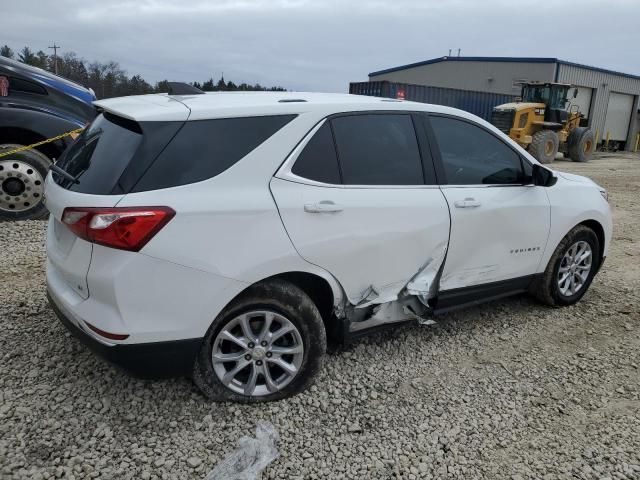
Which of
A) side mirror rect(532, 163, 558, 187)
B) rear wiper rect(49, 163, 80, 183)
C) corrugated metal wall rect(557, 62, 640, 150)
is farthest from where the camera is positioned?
corrugated metal wall rect(557, 62, 640, 150)

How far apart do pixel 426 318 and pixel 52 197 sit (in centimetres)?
242

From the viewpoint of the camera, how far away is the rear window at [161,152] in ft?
8.61

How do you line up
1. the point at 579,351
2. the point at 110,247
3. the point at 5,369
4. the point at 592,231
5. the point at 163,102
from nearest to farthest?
the point at 110,247 < the point at 163,102 < the point at 5,369 < the point at 579,351 < the point at 592,231

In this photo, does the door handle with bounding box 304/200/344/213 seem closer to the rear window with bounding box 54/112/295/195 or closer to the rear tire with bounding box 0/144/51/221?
the rear window with bounding box 54/112/295/195

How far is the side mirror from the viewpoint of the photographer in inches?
162

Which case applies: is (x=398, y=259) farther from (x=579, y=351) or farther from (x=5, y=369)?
(x=5, y=369)

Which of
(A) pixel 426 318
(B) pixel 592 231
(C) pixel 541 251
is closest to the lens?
(A) pixel 426 318

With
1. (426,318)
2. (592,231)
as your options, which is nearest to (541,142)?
(592,231)

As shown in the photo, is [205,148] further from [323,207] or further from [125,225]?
[323,207]

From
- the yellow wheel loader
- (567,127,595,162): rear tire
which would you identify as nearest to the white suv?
the yellow wheel loader

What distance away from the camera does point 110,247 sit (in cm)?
254

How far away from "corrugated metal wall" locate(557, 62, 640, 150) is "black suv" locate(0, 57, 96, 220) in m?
27.2

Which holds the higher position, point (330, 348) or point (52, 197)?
point (52, 197)

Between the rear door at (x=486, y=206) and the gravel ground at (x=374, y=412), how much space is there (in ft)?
1.97
